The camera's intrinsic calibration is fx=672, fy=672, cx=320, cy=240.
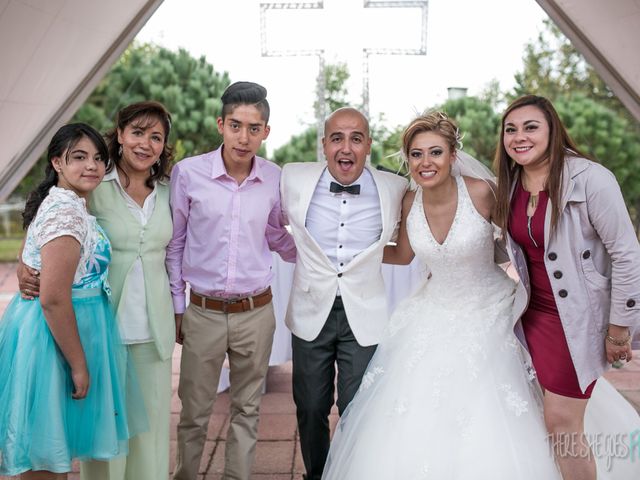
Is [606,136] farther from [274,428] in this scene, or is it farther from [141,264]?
[141,264]

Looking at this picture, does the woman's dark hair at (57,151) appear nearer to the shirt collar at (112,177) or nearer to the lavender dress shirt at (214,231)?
the shirt collar at (112,177)

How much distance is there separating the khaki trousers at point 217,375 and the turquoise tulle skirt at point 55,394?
19.4 inches

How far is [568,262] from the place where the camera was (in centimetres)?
267

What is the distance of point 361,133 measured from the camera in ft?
10.7

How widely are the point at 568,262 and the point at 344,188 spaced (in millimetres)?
1100

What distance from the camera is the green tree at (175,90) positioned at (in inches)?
759

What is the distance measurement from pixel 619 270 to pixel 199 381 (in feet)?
6.29

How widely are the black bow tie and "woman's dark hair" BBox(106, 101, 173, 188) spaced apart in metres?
0.80

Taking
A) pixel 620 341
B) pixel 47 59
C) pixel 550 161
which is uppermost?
pixel 47 59

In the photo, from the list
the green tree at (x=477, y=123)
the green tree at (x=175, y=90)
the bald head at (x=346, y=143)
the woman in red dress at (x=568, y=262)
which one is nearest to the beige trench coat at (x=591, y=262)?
the woman in red dress at (x=568, y=262)

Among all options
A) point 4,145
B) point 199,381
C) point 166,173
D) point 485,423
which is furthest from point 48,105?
point 485,423

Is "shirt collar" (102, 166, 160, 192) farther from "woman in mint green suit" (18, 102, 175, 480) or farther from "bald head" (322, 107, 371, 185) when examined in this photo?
"bald head" (322, 107, 371, 185)

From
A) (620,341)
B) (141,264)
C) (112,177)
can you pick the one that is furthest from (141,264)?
(620,341)

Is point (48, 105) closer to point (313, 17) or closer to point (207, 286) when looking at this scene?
point (207, 286)
